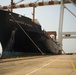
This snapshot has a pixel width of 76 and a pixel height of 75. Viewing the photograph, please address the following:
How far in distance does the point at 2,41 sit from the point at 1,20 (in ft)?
8.18

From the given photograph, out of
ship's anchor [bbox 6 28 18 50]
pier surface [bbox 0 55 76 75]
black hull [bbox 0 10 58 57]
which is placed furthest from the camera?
ship's anchor [bbox 6 28 18 50]

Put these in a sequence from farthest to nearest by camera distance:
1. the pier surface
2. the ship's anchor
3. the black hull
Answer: the ship's anchor
the black hull
the pier surface

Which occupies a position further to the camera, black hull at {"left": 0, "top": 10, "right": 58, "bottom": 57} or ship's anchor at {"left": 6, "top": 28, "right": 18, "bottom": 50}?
ship's anchor at {"left": 6, "top": 28, "right": 18, "bottom": 50}

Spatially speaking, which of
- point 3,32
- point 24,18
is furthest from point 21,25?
point 3,32

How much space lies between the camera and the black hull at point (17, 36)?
24.3m

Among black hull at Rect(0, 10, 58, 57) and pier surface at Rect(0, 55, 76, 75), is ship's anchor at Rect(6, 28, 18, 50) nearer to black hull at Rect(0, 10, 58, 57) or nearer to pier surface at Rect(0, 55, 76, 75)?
black hull at Rect(0, 10, 58, 57)

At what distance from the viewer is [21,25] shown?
26.8 m

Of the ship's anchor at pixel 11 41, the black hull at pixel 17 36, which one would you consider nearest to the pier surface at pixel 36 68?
the black hull at pixel 17 36

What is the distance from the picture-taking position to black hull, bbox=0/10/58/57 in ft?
79.6

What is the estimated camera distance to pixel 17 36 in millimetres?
25688

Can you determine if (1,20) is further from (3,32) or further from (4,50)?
(4,50)

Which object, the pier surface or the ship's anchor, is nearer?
the pier surface

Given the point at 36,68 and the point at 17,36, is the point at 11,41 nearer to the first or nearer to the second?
the point at 17,36

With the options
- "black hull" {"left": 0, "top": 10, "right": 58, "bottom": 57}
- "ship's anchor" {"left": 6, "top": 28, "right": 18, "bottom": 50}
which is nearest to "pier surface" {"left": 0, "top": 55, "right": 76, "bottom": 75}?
"black hull" {"left": 0, "top": 10, "right": 58, "bottom": 57}
